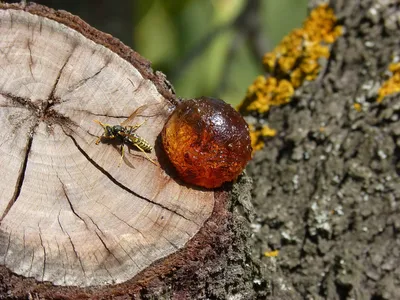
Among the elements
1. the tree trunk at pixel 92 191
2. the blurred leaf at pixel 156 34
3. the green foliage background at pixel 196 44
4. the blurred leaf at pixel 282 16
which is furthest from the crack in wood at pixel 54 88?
the blurred leaf at pixel 282 16

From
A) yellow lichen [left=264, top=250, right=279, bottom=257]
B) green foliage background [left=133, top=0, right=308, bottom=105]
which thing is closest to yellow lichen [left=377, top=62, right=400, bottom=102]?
yellow lichen [left=264, top=250, right=279, bottom=257]

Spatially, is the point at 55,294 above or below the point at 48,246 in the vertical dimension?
below

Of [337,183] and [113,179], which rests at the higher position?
[337,183]

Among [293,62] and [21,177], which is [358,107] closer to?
[293,62]

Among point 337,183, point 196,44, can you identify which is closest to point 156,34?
point 196,44

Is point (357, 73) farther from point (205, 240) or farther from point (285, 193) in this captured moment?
point (205, 240)

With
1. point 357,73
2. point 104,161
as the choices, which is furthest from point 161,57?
point 104,161
